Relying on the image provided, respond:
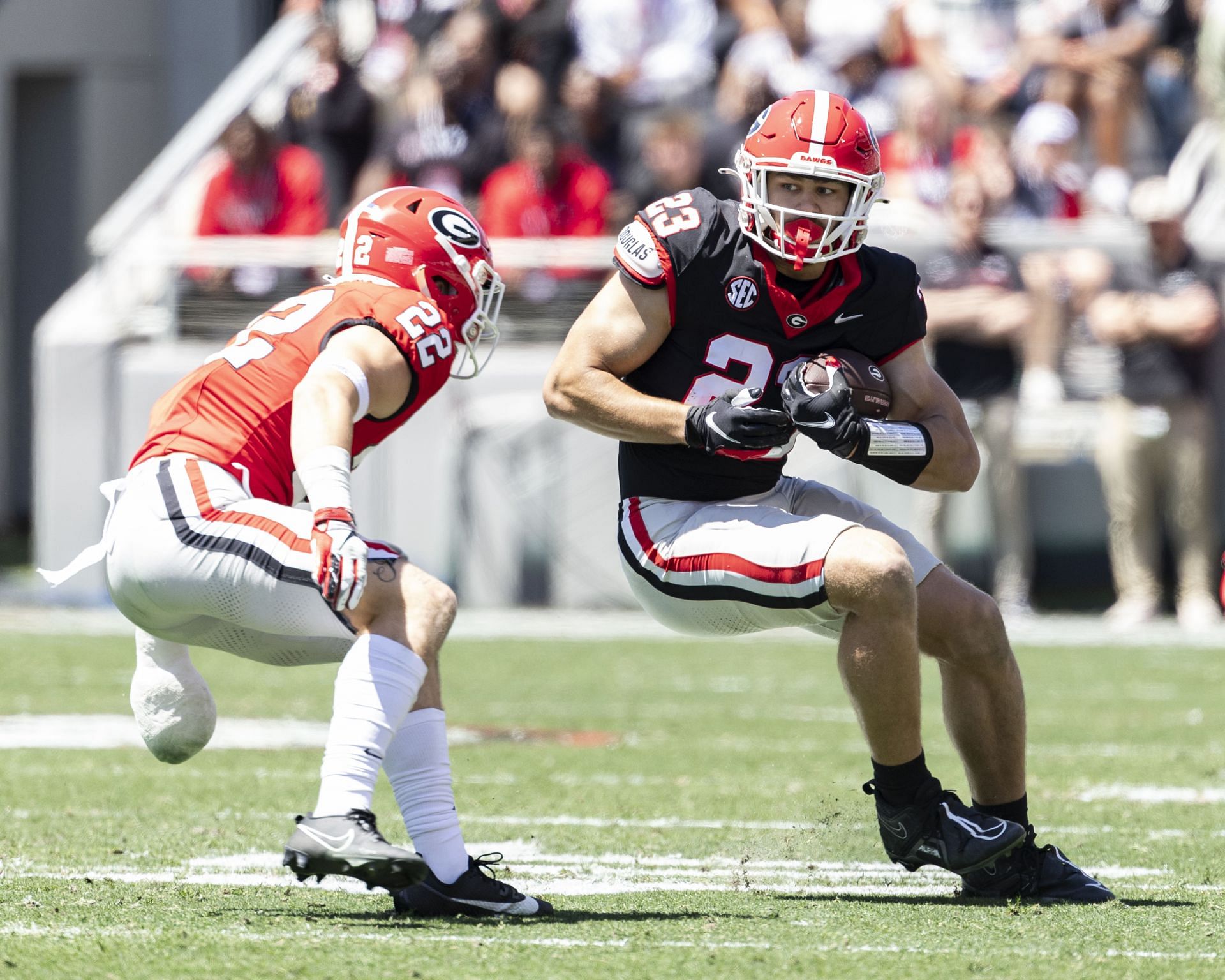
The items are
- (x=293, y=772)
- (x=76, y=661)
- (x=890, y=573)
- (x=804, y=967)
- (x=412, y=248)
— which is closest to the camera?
(x=804, y=967)

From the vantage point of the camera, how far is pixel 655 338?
14.7 ft

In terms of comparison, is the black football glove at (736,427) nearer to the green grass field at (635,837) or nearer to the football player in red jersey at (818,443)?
the football player in red jersey at (818,443)

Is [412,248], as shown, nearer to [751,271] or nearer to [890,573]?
[751,271]

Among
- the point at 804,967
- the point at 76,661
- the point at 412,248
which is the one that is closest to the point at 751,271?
the point at 412,248

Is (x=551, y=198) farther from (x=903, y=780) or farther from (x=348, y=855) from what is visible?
(x=348, y=855)

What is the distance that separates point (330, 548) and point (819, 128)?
1.53m

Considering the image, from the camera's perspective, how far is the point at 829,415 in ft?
13.6

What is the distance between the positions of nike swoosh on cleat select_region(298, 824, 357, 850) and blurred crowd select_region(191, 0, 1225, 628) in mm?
7887

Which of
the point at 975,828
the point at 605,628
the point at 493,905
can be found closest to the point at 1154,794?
the point at 975,828

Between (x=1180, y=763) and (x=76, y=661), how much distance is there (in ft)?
16.9

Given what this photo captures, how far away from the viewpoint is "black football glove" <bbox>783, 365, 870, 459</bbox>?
13.6 feet

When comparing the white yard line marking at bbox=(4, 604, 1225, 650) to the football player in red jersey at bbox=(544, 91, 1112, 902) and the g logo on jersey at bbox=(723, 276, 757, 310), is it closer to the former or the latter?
the football player in red jersey at bbox=(544, 91, 1112, 902)

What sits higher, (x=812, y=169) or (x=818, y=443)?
(x=812, y=169)

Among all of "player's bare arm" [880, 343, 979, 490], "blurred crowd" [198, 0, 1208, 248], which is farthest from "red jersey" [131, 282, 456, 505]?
"blurred crowd" [198, 0, 1208, 248]
